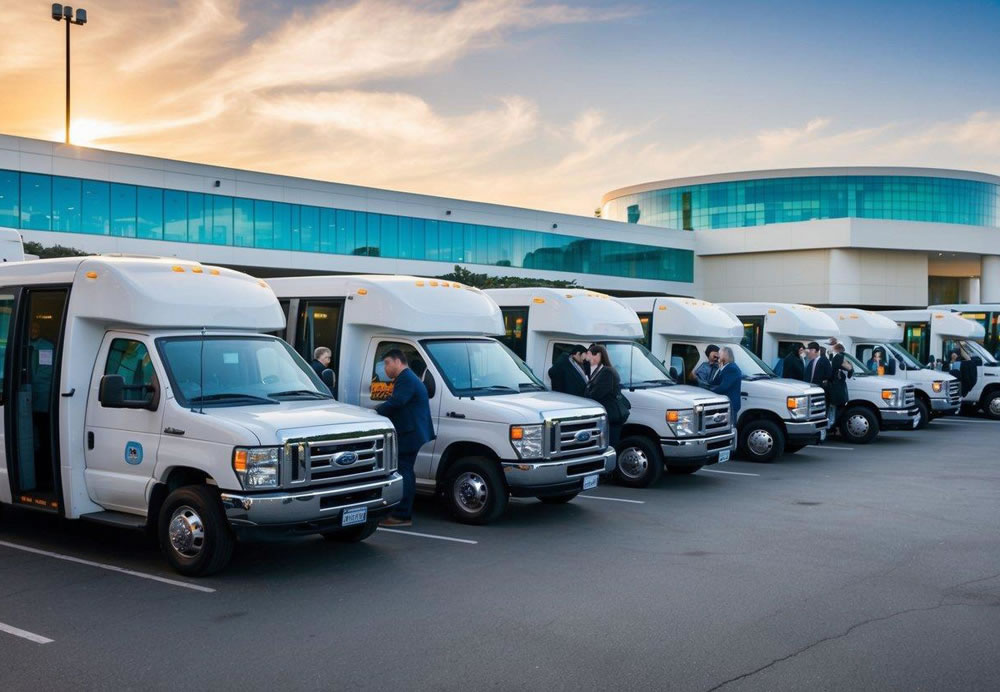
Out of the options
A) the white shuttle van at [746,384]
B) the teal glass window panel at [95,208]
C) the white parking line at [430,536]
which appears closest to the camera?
the white parking line at [430,536]

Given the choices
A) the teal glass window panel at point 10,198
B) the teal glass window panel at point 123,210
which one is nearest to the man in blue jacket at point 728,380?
the teal glass window panel at point 10,198

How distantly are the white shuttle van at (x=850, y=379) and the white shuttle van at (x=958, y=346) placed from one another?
666 cm

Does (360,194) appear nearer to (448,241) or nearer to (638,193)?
(448,241)

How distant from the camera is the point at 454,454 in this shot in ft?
35.2

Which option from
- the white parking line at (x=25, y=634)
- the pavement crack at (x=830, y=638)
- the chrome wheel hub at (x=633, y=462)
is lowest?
the white parking line at (x=25, y=634)

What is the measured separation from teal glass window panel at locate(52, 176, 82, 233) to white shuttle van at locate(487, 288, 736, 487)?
3322 cm

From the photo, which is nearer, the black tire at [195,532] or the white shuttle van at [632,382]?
the black tire at [195,532]

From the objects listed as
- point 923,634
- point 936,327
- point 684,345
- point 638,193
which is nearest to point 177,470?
point 923,634

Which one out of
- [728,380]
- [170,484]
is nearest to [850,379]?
[728,380]

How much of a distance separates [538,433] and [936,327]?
20.2 metres

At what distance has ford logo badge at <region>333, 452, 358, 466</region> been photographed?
8.07 metres

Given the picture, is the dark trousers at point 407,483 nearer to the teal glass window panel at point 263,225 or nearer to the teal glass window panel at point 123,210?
the teal glass window panel at point 123,210

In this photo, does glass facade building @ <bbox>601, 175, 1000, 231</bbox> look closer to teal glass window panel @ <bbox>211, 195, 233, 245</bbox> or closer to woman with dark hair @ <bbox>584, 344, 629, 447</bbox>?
teal glass window panel @ <bbox>211, 195, 233, 245</bbox>

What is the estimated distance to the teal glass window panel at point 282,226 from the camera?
49188 mm
